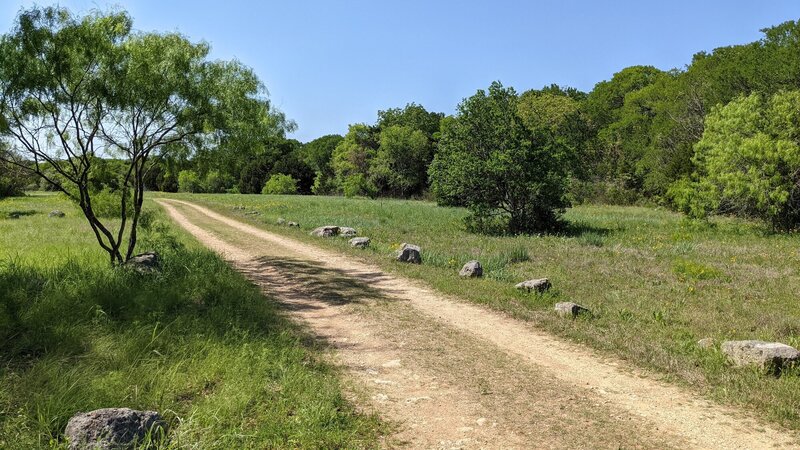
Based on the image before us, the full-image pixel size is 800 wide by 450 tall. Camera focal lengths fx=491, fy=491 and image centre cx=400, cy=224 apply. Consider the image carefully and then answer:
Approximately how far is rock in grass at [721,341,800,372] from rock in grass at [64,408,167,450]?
6918mm

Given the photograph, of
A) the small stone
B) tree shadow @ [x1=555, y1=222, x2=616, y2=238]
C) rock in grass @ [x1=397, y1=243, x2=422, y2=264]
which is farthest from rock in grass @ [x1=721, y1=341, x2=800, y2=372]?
tree shadow @ [x1=555, y1=222, x2=616, y2=238]

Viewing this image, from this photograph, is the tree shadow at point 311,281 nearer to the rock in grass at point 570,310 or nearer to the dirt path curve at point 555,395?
the dirt path curve at point 555,395

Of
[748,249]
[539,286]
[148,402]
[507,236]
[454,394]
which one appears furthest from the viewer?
[507,236]

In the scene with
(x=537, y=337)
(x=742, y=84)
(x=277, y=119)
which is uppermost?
(x=742, y=84)

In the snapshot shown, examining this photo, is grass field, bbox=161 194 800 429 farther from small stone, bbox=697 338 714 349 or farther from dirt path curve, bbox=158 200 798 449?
dirt path curve, bbox=158 200 798 449

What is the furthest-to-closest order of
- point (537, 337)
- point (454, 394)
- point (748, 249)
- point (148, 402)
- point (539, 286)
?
point (748, 249) < point (539, 286) < point (537, 337) < point (454, 394) < point (148, 402)

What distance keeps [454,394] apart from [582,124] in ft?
231

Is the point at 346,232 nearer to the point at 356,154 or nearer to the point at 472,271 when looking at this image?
the point at 472,271

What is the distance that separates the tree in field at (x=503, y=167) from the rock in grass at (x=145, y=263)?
14.9 metres

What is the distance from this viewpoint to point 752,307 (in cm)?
966

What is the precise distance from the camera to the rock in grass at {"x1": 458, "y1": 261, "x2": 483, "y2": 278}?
12.4 meters

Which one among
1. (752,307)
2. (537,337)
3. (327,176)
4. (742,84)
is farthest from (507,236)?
(327,176)

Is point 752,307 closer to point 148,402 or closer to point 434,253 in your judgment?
point 434,253

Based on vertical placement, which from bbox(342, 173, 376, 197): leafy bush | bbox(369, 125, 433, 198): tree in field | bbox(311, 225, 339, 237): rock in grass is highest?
bbox(369, 125, 433, 198): tree in field
